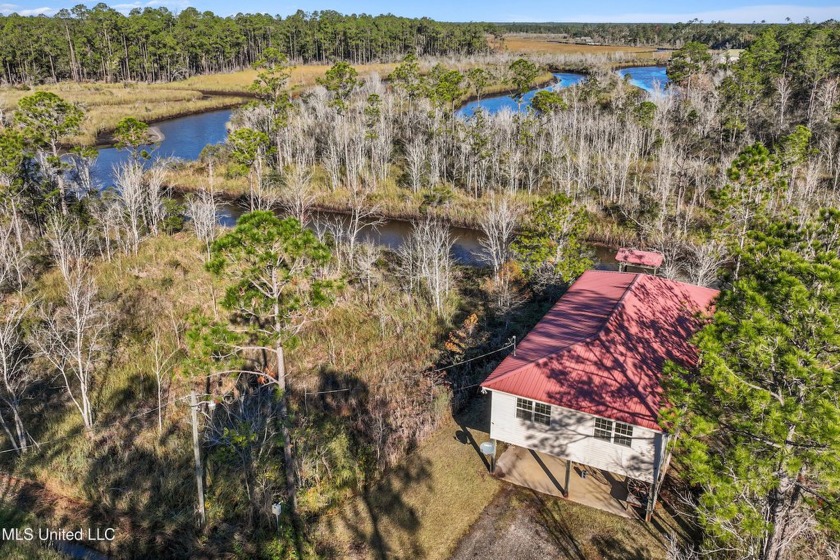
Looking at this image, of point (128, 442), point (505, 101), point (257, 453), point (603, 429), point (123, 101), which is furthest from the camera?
point (505, 101)

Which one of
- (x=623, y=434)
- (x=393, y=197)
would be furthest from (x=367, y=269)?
(x=393, y=197)

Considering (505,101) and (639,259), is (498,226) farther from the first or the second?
(505,101)

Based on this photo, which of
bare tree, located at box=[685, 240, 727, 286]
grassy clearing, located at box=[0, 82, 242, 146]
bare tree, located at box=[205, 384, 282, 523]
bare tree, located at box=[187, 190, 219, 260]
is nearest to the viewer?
bare tree, located at box=[205, 384, 282, 523]

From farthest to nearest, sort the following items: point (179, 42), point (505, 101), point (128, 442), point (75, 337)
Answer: point (179, 42) → point (505, 101) → point (75, 337) → point (128, 442)

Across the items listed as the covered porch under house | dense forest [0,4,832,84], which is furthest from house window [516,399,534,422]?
dense forest [0,4,832,84]

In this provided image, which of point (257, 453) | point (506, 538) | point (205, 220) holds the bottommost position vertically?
point (506, 538)

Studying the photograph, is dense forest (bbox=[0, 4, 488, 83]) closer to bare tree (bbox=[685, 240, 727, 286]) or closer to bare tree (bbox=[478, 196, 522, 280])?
bare tree (bbox=[478, 196, 522, 280])
